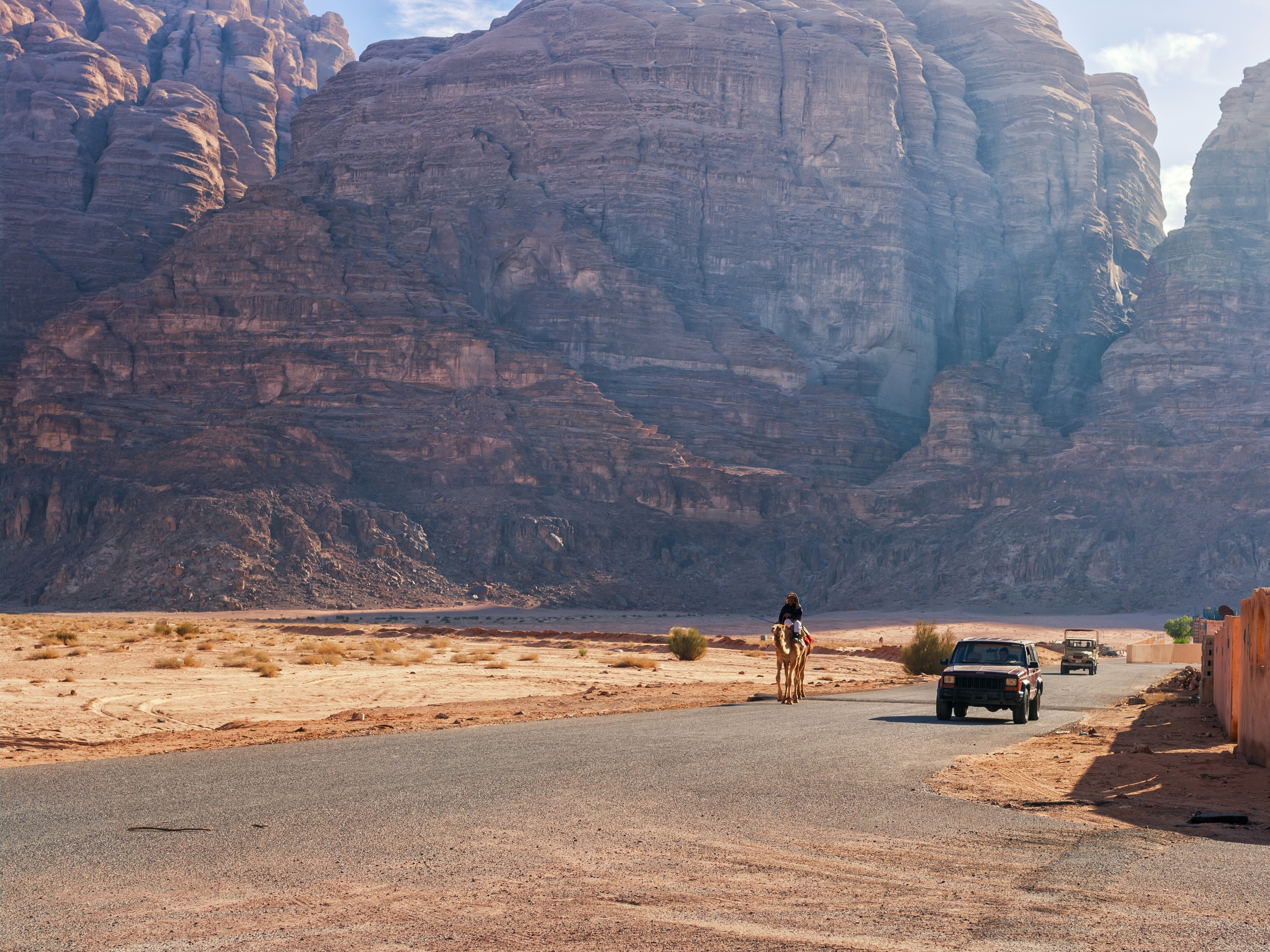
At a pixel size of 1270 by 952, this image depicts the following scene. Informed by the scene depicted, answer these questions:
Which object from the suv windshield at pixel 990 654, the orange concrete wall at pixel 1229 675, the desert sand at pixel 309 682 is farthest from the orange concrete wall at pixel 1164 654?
the suv windshield at pixel 990 654

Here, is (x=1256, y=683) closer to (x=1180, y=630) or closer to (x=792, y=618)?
(x=792, y=618)

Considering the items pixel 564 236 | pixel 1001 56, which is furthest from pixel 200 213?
pixel 1001 56

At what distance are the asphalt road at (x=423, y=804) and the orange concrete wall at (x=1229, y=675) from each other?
3.80 meters

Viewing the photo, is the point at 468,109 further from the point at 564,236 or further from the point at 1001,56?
the point at 1001,56

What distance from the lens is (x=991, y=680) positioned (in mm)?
25094

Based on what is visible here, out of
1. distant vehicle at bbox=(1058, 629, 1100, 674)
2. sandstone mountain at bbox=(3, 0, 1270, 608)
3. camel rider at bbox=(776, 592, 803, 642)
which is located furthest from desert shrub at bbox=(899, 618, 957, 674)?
sandstone mountain at bbox=(3, 0, 1270, 608)

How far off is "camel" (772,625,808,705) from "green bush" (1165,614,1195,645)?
5879 centimetres

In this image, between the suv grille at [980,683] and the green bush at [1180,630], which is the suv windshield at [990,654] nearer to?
the suv grille at [980,683]

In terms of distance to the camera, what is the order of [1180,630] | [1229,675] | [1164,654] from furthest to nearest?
[1180,630] < [1164,654] < [1229,675]

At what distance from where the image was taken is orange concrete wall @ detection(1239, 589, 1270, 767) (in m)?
16.9

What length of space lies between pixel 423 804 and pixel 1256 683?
37.4ft

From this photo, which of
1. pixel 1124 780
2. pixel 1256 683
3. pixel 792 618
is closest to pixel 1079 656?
pixel 792 618

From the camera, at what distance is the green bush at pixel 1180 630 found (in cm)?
8394

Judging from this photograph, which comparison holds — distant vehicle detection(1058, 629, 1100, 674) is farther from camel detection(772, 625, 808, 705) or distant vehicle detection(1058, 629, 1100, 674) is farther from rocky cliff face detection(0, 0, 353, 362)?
rocky cliff face detection(0, 0, 353, 362)
